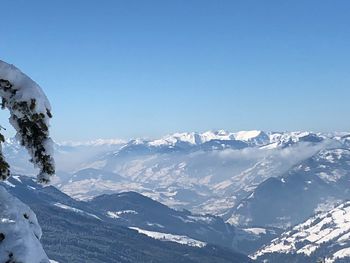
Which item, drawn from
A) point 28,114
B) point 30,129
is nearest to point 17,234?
point 30,129

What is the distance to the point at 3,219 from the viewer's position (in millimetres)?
11281

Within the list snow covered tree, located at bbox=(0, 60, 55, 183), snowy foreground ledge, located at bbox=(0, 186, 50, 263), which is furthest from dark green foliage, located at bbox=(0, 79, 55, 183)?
snowy foreground ledge, located at bbox=(0, 186, 50, 263)

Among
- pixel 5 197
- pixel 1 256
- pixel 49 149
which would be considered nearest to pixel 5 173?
pixel 5 197

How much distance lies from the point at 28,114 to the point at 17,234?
265 centimetres

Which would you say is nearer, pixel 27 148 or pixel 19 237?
pixel 19 237

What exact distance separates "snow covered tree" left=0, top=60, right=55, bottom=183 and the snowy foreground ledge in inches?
29.2

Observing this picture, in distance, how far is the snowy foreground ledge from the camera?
34.7 feet

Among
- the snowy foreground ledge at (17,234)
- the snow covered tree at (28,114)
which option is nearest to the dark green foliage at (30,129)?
the snow covered tree at (28,114)

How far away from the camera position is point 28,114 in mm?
10750

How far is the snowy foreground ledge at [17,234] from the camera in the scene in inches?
416

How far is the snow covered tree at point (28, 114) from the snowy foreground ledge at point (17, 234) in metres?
0.74

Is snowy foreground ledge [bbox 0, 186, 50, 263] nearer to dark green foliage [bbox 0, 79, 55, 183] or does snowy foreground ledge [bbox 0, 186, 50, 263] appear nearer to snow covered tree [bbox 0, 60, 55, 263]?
snow covered tree [bbox 0, 60, 55, 263]

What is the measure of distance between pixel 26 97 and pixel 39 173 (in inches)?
85.8

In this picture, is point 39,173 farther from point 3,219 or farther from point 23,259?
point 23,259
